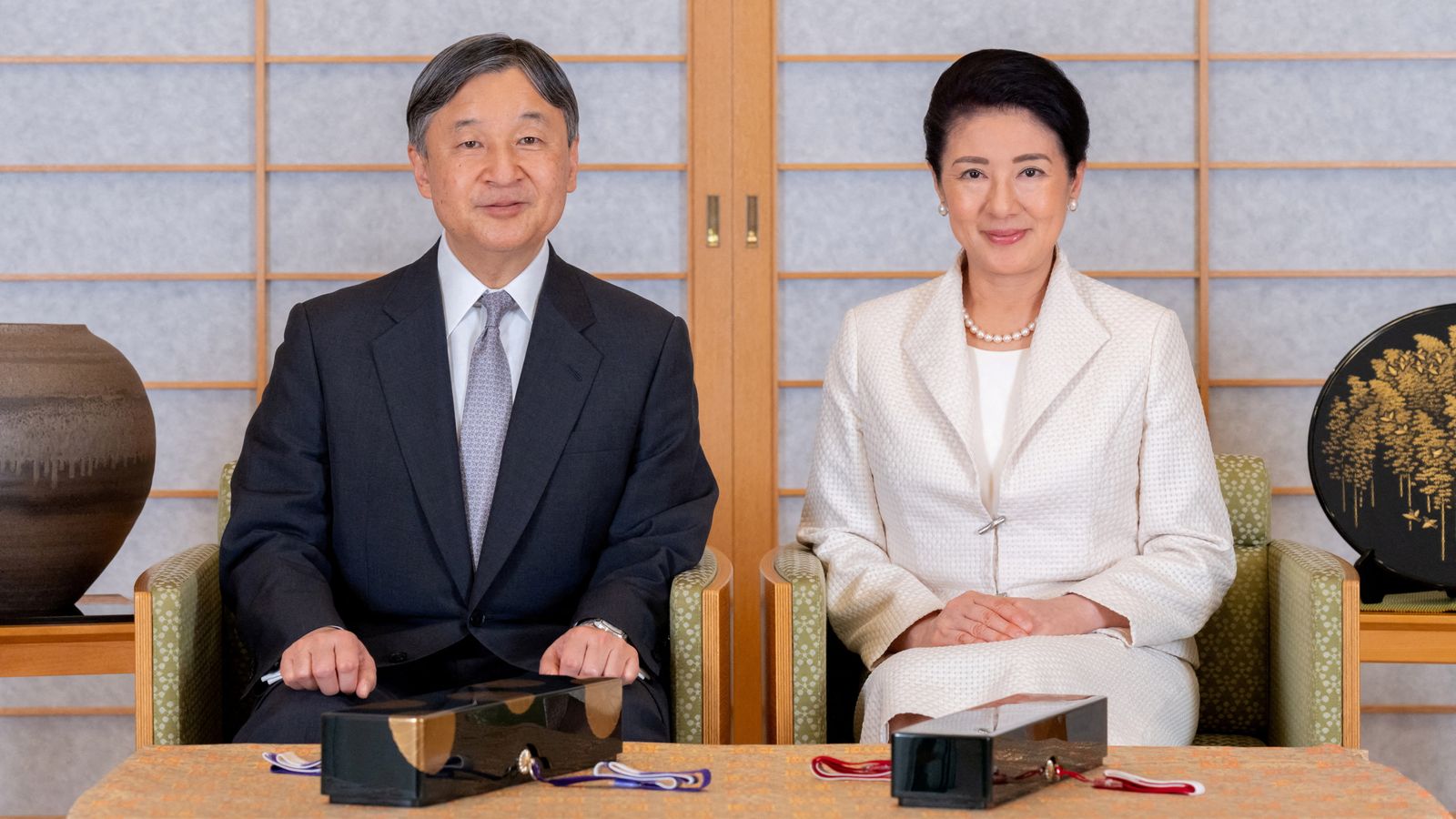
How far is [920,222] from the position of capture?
123 inches

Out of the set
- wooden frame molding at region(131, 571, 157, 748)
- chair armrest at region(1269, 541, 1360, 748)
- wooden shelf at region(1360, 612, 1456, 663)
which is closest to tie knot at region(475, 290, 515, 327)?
wooden frame molding at region(131, 571, 157, 748)

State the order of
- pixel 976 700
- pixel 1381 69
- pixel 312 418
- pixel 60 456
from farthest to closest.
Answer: pixel 1381 69
pixel 60 456
pixel 312 418
pixel 976 700

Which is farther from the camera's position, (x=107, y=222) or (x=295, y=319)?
(x=107, y=222)

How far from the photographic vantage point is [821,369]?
123 inches

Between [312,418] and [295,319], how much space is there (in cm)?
16

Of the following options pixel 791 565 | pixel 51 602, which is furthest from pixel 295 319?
pixel 791 565

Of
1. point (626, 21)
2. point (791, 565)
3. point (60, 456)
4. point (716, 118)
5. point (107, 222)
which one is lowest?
point (791, 565)

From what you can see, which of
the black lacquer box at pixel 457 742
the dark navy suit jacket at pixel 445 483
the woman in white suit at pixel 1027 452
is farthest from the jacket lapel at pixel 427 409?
the black lacquer box at pixel 457 742

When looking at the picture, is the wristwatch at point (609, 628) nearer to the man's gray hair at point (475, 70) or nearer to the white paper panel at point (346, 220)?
the man's gray hair at point (475, 70)

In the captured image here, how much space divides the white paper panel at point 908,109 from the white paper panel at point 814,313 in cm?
25

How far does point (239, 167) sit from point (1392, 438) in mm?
2212

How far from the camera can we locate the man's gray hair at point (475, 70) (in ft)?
7.06

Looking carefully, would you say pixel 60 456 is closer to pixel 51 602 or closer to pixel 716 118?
pixel 51 602

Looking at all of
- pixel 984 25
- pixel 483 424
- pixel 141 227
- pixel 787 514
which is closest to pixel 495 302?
pixel 483 424
